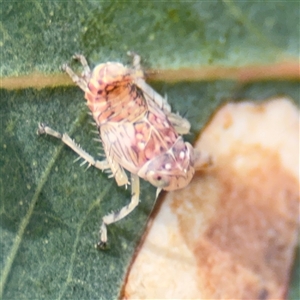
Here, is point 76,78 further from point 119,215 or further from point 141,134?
point 119,215

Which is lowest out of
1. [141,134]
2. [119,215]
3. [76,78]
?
[119,215]

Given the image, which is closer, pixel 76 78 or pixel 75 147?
pixel 76 78

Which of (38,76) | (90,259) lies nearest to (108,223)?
(90,259)

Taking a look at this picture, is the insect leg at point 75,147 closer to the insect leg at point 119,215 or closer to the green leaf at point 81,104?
the green leaf at point 81,104

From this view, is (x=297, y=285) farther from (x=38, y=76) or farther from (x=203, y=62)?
(x=38, y=76)

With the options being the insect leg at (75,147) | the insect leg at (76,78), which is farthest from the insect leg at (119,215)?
the insect leg at (76,78)

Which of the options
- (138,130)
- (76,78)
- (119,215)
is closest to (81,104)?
(76,78)

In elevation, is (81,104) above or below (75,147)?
above
